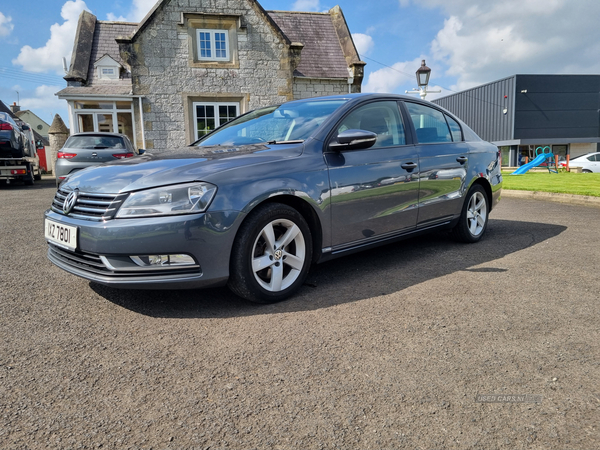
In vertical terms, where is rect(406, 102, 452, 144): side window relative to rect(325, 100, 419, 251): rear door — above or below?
above

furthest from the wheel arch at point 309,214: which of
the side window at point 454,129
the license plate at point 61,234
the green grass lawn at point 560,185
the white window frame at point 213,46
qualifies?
the white window frame at point 213,46

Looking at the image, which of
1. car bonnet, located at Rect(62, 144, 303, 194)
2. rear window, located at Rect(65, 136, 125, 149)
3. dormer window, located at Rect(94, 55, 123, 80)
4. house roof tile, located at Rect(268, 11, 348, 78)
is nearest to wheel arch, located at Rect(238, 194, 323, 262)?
car bonnet, located at Rect(62, 144, 303, 194)

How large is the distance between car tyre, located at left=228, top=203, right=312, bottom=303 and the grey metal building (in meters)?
43.5

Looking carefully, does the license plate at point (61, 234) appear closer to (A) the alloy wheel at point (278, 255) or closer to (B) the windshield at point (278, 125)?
(A) the alloy wheel at point (278, 255)

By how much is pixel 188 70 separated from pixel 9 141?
6.36m

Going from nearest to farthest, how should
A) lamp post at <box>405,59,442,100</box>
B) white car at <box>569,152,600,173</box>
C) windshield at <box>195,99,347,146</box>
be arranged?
windshield at <box>195,99,347,146</box>
lamp post at <box>405,59,442,100</box>
white car at <box>569,152,600,173</box>

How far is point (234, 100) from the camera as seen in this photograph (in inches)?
701

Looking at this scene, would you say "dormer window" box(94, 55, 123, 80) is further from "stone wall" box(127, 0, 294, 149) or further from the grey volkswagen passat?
the grey volkswagen passat

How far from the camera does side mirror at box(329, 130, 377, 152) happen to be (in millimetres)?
3570

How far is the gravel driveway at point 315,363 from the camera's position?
6.04ft

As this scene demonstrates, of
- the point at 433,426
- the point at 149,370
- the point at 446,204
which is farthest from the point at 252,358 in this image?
the point at 446,204

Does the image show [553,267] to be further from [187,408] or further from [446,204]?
[187,408]

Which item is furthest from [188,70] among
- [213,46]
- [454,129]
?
[454,129]

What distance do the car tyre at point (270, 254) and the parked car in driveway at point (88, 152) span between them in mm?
8542
